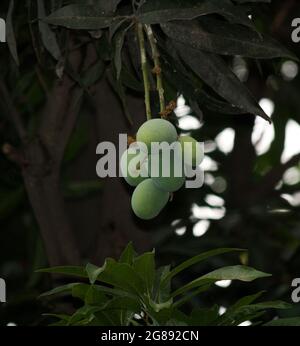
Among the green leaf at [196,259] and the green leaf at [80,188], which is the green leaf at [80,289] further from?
the green leaf at [80,188]

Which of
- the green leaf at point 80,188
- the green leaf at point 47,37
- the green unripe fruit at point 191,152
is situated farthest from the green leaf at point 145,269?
the green leaf at point 80,188

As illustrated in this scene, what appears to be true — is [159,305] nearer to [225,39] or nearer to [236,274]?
[236,274]

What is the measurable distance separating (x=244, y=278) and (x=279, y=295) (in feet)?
3.14

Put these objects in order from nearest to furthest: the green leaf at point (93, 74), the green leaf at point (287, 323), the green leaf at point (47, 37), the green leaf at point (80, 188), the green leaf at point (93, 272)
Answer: the green leaf at point (93, 272)
the green leaf at point (287, 323)
the green leaf at point (47, 37)
the green leaf at point (93, 74)
the green leaf at point (80, 188)

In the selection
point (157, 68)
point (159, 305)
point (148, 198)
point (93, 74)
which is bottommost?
point (159, 305)

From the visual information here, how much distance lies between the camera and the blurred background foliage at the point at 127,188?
1.68 metres

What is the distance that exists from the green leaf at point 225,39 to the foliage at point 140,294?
0.81ft

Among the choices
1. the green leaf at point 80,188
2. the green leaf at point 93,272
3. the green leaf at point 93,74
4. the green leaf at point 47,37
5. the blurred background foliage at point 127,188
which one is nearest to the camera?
the green leaf at point 93,272

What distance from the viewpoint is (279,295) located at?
190 cm

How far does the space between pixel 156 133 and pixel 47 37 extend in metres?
0.32

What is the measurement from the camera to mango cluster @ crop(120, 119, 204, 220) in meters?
1.00

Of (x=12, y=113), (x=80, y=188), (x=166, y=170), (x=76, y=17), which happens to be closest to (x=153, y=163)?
(x=166, y=170)

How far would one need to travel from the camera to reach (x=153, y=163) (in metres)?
1.00

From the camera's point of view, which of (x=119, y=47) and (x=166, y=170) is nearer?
(x=166, y=170)
